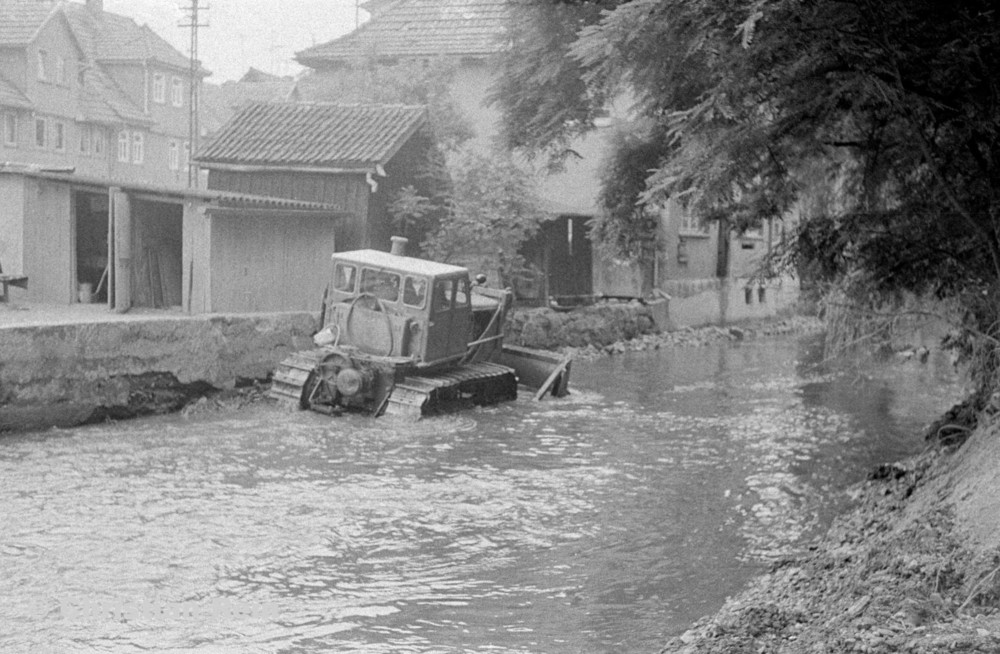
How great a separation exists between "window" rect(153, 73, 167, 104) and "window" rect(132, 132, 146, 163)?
6.25 ft

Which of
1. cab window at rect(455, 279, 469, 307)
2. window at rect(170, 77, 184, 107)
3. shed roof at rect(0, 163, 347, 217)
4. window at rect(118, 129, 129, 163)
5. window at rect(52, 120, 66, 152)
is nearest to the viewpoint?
cab window at rect(455, 279, 469, 307)

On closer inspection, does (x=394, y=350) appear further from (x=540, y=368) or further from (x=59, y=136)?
(x=59, y=136)

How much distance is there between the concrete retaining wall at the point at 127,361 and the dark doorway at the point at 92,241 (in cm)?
503

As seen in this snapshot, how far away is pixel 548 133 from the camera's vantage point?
17281mm

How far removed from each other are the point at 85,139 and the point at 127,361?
1335 inches

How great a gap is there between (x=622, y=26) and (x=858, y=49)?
1.79 metres

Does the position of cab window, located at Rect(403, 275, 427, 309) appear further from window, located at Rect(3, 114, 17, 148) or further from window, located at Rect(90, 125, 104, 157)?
A: window, located at Rect(90, 125, 104, 157)

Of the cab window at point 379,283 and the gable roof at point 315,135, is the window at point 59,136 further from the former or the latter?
the cab window at point 379,283

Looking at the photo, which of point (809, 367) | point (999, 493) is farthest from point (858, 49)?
point (809, 367)

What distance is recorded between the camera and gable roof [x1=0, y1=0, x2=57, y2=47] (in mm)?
42812

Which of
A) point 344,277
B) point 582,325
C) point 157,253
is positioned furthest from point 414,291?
point 582,325

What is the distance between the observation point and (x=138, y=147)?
52.4m

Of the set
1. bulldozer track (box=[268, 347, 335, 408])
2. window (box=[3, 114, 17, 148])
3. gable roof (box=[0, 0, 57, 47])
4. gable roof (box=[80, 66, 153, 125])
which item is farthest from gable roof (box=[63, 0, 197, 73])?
bulldozer track (box=[268, 347, 335, 408])

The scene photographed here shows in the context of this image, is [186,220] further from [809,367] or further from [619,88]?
[809,367]
